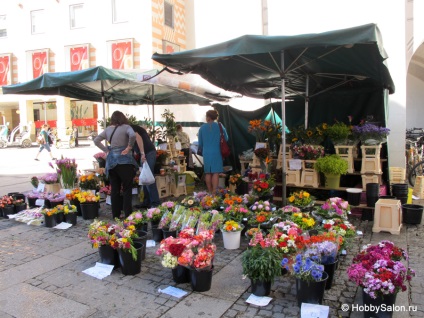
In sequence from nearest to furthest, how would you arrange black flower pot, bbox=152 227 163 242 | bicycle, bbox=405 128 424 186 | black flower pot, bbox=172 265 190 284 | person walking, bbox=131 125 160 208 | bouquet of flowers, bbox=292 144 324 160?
black flower pot, bbox=172 265 190 284
black flower pot, bbox=152 227 163 242
bouquet of flowers, bbox=292 144 324 160
person walking, bbox=131 125 160 208
bicycle, bbox=405 128 424 186

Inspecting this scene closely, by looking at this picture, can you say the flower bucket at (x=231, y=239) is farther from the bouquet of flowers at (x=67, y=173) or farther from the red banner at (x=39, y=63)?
the red banner at (x=39, y=63)

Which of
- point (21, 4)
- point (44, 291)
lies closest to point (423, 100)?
point (44, 291)

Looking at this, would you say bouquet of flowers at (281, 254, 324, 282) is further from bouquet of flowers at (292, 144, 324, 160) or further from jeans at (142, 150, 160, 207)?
jeans at (142, 150, 160, 207)

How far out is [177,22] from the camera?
76.0 feet

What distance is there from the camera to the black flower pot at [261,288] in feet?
10.8

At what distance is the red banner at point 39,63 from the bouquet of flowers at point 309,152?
78.9 feet

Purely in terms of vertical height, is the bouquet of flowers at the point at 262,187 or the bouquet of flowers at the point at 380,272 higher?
the bouquet of flowers at the point at 262,187

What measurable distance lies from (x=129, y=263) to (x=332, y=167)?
3.59 m

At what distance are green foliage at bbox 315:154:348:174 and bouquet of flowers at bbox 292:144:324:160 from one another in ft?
0.61

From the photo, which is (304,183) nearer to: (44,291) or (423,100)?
(44,291)

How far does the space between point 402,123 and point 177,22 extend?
60.0 ft

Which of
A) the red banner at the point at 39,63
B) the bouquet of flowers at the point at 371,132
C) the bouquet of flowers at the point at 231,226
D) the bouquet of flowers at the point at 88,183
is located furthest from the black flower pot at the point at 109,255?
the red banner at the point at 39,63

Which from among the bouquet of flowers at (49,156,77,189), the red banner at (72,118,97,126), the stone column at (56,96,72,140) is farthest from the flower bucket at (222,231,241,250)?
the red banner at (72,118,97,126)

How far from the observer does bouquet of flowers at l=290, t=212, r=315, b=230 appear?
434 centimetres
